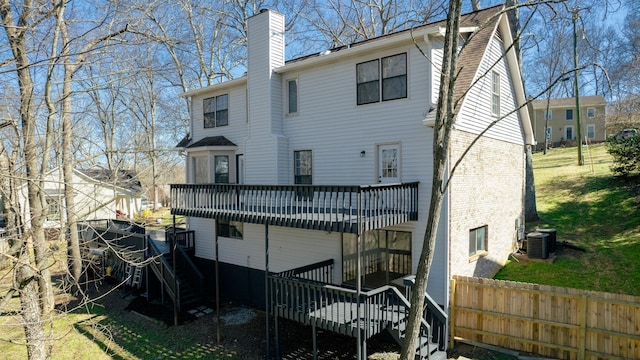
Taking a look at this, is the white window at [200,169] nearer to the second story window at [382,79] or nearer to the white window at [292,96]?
the white window at [292,96]

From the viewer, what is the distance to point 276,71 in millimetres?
14000

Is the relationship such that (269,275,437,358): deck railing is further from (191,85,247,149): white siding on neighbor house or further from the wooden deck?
(191,85,247,149): white siding on neighbor house

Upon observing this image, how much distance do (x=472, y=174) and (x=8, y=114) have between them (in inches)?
471

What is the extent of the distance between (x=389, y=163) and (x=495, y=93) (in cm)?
501

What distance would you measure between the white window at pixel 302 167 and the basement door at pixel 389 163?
2.79m

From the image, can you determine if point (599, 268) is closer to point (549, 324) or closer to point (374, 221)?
point (549, 324)

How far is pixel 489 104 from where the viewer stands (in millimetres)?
12742

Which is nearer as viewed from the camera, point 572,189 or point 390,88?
point 390,88

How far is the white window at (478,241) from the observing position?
12.1 m

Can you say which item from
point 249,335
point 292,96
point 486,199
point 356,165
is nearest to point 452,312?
point 486,199

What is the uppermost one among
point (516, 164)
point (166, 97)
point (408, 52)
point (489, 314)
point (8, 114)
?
point (166, 97)

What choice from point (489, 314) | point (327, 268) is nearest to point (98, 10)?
point (327, 268)

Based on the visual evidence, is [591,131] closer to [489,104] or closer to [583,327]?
[489,104]

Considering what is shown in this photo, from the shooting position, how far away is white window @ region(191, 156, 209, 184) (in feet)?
53.5
